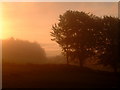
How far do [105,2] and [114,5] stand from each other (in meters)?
0.38

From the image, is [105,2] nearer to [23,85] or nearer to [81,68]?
[81,68]

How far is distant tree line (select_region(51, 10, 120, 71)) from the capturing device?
11992 millimetres

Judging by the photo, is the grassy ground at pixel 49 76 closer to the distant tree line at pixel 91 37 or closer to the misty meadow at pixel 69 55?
the misty meadow at pixel 69 55

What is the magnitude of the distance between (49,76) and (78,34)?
186 centimetres

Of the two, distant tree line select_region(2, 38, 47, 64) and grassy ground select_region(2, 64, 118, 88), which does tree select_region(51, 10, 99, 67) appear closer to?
grassy ground select_region(2, 64, 118, 88)

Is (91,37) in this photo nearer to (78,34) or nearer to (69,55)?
(78,34)

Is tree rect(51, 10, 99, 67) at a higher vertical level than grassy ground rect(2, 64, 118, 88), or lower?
higher

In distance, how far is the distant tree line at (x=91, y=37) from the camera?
39.3 feet

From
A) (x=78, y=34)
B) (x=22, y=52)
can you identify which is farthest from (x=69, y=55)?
(x=22, y=52)

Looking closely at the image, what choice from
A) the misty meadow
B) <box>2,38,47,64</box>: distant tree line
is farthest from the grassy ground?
A: <box>2,38,47,64</box>: distant tree line

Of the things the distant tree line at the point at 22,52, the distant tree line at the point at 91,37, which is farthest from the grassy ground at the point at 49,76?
the distant tree line at the point at 91,37

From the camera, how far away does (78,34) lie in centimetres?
1209

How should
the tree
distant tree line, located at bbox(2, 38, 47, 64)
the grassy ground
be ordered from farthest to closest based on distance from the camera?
the tree → the grassy ground → distant tree line, located at bbox(2, 38, 47, 64)

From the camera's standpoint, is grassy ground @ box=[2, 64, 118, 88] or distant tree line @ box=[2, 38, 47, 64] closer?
distant tree line @ box=[2, 38, 47, 64]
